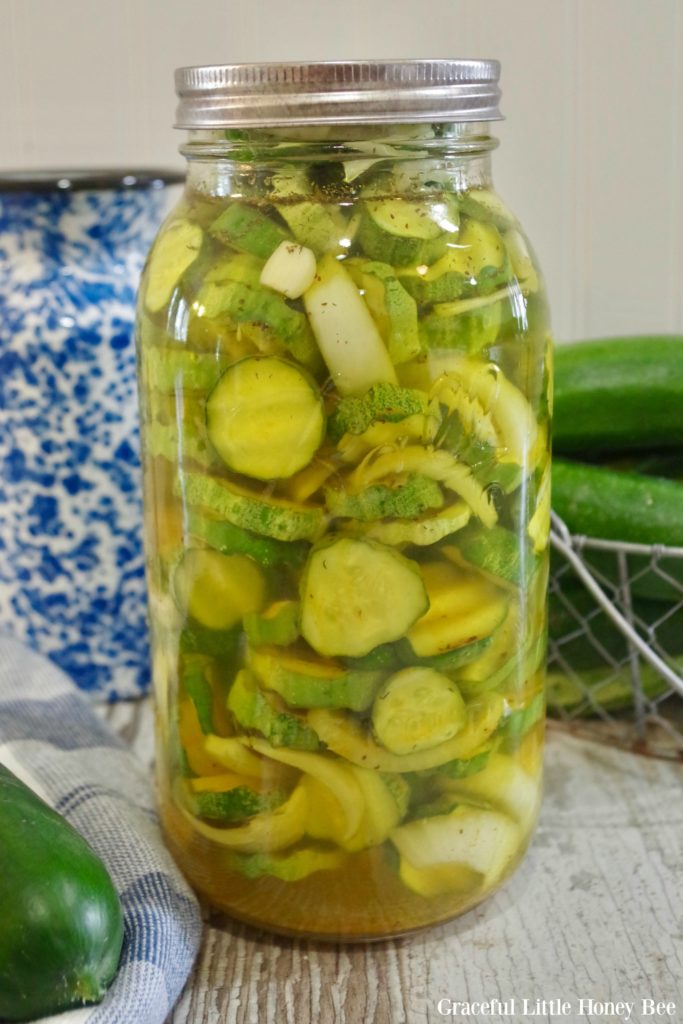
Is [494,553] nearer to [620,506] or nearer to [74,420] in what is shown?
[620,506]

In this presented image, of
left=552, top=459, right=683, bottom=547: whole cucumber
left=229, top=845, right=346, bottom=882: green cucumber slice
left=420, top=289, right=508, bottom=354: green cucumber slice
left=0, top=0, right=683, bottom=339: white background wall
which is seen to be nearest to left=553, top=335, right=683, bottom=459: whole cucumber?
left=552, top=459, right=683, bottom=547: whole cucumber

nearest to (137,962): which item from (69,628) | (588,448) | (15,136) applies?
(69,628)

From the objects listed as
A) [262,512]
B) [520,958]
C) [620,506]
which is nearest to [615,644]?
[620,506]

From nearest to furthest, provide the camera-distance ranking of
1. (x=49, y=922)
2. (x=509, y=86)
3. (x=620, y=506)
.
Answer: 1. (x=49, y=922)
2. (x=620, y=506)
3. (x=509, y=86)

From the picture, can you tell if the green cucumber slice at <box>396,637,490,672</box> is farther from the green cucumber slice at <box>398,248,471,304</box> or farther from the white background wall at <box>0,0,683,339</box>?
the white background wall at <box>0,0,683,339</box>

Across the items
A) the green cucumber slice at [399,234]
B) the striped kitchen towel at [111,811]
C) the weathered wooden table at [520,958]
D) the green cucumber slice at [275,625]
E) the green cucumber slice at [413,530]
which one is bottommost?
the weathered wooden table at [520,958]

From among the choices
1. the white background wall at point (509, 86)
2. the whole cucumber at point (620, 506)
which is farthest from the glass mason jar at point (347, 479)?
the white background wall at point (509, 86)

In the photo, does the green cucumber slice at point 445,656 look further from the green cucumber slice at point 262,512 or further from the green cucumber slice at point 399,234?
the green cucumber slice at point 399,234
